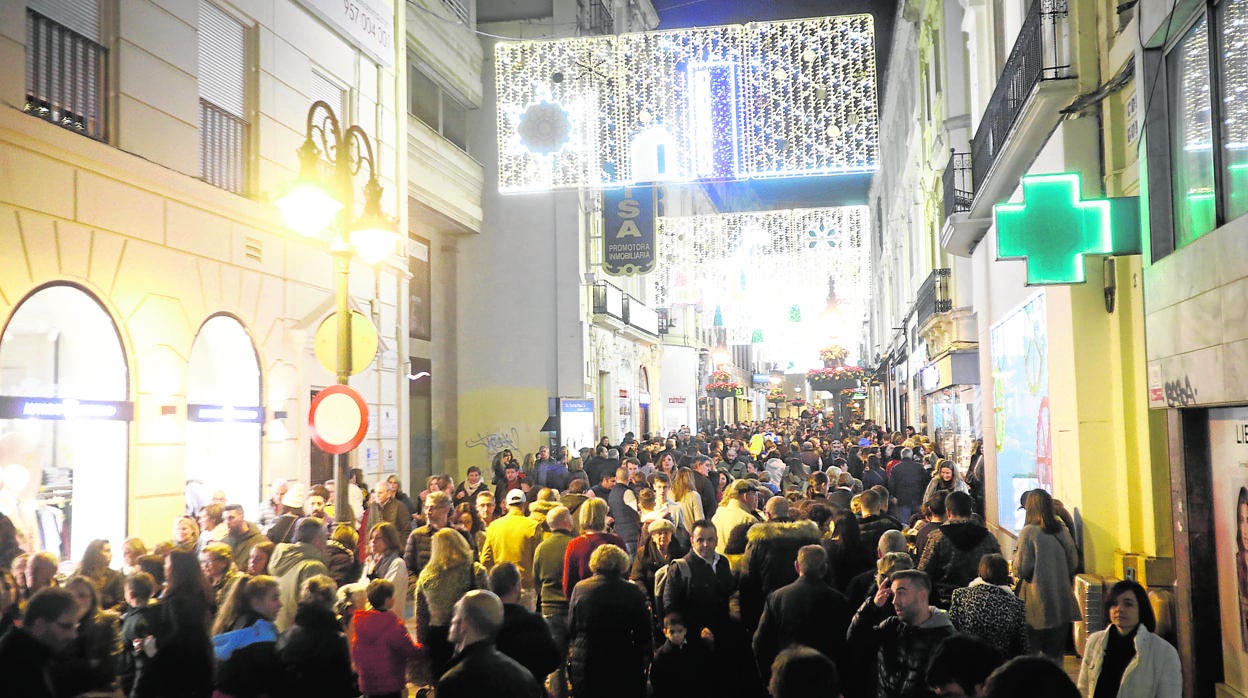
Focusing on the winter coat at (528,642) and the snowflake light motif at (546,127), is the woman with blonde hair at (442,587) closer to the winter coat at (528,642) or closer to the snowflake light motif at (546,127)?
the winter coat at (528,642)

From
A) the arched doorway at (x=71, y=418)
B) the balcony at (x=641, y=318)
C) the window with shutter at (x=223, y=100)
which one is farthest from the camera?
the balcony at (x=641, y=318)

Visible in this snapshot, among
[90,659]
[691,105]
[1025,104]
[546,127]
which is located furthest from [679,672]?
[546,127]

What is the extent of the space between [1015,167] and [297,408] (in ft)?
31.0

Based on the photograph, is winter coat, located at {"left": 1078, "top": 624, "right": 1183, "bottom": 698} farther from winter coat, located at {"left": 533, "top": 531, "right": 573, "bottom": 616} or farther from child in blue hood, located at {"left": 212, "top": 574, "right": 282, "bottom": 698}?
winter coat, located at {"left": 533, "top": 531, "right": 573, "bottom": 616}

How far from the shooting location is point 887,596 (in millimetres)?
6090

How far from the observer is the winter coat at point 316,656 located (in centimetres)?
542

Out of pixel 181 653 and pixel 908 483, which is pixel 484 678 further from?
pixel 908 483

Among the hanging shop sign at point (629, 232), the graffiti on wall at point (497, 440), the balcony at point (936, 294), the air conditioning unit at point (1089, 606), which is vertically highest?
the hanging shop sign at point (629, 232)

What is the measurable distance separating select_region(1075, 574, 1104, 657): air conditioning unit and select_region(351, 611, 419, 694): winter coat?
6.06 meters

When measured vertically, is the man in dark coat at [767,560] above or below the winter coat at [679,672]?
above

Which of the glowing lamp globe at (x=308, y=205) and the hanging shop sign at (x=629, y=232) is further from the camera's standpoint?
the hanging shop sign at (x=629, y=232)

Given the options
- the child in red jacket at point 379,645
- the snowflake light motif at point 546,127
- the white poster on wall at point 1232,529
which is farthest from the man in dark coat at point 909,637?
the snowflake light motif at point 546,127

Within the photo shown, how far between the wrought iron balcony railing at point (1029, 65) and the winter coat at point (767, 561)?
5.04 m

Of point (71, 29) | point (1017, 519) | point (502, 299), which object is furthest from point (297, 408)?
point (502, 299)
